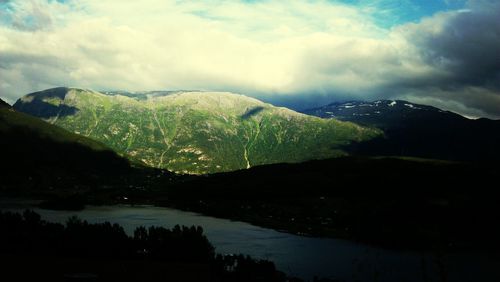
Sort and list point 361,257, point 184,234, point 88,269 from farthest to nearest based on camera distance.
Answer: point 361,257, point 184,234, point 88,269

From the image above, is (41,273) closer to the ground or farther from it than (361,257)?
farther from it

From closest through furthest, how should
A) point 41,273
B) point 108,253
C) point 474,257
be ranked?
point 41,273 < point 108,253 < point 474,257

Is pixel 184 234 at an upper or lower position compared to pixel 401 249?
upper

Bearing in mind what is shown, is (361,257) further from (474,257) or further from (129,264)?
(129,264)

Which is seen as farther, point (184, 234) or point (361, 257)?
point (361, 257)

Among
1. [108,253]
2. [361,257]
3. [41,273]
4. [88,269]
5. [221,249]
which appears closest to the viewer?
[41,273]

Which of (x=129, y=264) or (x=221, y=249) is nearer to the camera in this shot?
(x=129, y=264)

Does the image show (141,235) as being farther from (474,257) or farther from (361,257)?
(474,257)

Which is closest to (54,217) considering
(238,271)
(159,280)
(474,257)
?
(238,271)

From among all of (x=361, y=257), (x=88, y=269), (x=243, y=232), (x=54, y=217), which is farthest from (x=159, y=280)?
(x=54, y=217)
